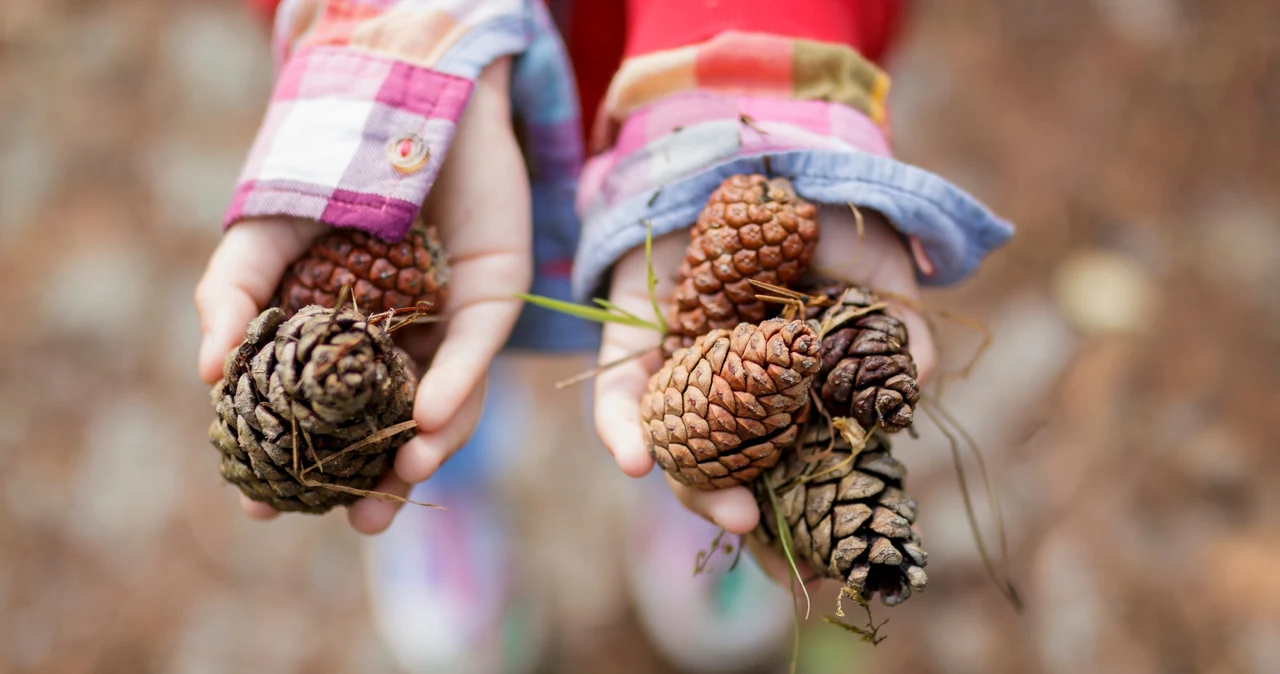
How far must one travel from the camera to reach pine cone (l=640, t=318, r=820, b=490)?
696 mm

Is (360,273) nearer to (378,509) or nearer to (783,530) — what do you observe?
(378,509)

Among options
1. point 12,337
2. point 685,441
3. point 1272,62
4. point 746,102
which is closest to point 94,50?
point 12,337

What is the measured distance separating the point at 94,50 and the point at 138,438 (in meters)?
0.91

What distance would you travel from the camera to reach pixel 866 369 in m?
0.75

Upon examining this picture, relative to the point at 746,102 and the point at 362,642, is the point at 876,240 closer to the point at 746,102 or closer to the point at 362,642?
the point at 746,102

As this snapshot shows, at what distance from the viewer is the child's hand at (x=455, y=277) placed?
81 cm

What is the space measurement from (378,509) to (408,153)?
34 cm

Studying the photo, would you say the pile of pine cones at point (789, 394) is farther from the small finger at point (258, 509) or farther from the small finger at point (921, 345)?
the small finger at point (258, 509)

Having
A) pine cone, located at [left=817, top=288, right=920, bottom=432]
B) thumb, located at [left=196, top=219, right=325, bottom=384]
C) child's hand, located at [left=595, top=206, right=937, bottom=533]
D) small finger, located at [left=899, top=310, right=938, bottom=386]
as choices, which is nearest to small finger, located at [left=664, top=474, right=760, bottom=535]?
child's hand, located at [left=595, top=206, right=937, bottom=533]

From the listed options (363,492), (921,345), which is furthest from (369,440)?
(921,345)

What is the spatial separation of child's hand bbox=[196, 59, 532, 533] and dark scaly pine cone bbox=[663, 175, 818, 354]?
21cm

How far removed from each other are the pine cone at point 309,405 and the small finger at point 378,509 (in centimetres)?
2

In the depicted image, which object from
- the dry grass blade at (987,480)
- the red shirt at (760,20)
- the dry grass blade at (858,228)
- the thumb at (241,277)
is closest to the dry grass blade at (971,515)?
the dry grass blade at (987,480)

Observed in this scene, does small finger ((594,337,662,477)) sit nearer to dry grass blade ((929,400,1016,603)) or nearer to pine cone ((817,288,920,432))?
pine cone ((817,288,920,432))
